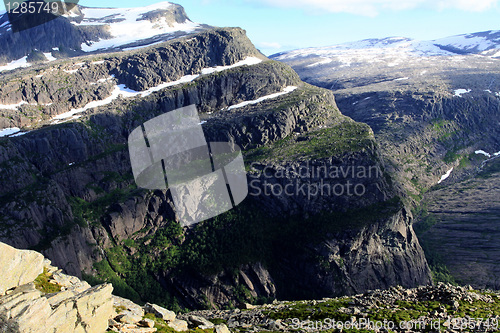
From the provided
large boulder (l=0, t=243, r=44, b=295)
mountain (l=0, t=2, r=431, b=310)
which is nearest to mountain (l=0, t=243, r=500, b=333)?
large boulder (l=0, t=243, r=44, b=295)

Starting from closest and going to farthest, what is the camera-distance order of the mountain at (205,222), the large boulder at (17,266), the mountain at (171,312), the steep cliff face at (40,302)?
the steep cliff face at (40,302)
the mountain at (171,312)
the large boulder at (17,266)
the mountain at (205,222)

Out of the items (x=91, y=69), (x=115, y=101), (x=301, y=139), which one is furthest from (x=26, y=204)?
(x=301, y=139)

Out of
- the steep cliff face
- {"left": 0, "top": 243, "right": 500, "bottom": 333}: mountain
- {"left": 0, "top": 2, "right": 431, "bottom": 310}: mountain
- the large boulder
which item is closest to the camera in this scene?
the steep cliff face

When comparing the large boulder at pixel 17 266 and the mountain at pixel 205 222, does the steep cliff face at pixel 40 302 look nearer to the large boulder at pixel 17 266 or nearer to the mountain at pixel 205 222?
the large boulder at pixel 17 266

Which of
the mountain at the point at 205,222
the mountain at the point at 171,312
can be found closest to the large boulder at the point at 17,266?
the mountain at the point at 171,312

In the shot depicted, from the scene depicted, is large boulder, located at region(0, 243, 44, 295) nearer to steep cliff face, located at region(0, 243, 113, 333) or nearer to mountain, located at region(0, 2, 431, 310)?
steep cliff face, located at region(0, 243, 113, 333)

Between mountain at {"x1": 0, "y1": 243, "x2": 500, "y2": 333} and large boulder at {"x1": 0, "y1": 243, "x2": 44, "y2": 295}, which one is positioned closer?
mountain at {"x1": 0, "y1": 243, "x2": 500, "y2": 333}
